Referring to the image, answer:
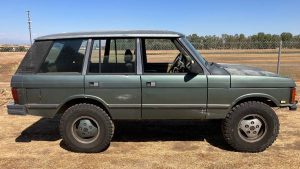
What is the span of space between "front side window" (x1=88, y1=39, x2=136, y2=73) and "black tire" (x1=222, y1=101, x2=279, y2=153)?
1.73 metres

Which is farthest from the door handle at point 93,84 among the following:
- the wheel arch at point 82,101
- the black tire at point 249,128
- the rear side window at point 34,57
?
the black tire at point 249,128

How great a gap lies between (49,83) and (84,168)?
1.44 meters

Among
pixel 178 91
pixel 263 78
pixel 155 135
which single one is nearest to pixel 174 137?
pixel 155 135

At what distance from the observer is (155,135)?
20.4 feet

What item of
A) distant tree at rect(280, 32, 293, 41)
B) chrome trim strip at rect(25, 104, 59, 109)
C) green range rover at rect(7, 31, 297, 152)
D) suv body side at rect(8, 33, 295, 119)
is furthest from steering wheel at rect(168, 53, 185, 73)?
distant tree at rect(280, 32, 293, 41)

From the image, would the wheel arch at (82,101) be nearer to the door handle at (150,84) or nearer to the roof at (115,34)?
the door handle at (150,84)

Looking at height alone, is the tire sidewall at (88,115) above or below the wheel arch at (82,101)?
below

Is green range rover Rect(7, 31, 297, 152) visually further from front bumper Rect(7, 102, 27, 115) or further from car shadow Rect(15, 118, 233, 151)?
car shadow Rect(15, 118, 233, 151)

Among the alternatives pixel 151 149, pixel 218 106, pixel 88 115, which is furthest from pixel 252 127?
pixel 88 115

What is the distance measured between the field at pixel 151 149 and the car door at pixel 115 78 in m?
0.69

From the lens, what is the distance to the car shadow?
236 inches

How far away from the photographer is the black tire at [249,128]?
5152 millimetres

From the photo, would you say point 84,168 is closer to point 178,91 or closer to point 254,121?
point 178,91

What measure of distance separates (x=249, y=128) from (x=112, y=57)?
2.43 metres
